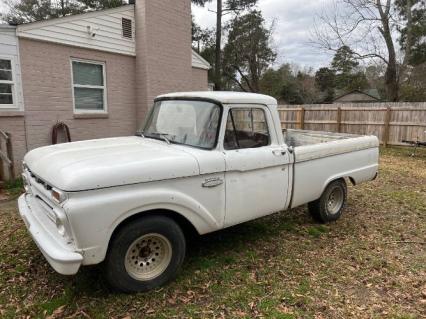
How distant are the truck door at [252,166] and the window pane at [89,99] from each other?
7.08 m

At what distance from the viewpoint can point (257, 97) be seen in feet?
14.0

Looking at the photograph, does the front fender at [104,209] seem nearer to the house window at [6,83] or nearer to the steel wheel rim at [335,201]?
the steel wheel rim at [335,201]

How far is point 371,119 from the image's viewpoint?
611 inches

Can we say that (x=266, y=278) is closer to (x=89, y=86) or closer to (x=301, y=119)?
(x=89, y=86)

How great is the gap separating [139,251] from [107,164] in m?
0.95

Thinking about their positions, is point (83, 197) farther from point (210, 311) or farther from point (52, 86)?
point (52, 86)

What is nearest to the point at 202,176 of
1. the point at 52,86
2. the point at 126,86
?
the point at 52,86

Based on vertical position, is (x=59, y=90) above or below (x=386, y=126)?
above

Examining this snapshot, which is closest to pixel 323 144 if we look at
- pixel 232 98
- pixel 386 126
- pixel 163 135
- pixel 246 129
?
pixel 246 129

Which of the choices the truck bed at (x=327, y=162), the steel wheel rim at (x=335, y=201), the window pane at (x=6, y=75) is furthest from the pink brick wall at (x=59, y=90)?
the steel wheel rim at (x=335, y=201)

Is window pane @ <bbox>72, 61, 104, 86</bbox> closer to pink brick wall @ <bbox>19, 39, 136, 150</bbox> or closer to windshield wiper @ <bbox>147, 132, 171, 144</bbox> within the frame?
pink brick wall @ <bbox>19, 39, 136, 150</bbox>

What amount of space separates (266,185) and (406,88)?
1361 inches

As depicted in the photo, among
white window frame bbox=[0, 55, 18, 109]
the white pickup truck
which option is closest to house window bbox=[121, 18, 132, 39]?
white window frame bbox=[0, 55, 18, 109]

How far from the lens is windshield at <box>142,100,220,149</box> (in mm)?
3812
